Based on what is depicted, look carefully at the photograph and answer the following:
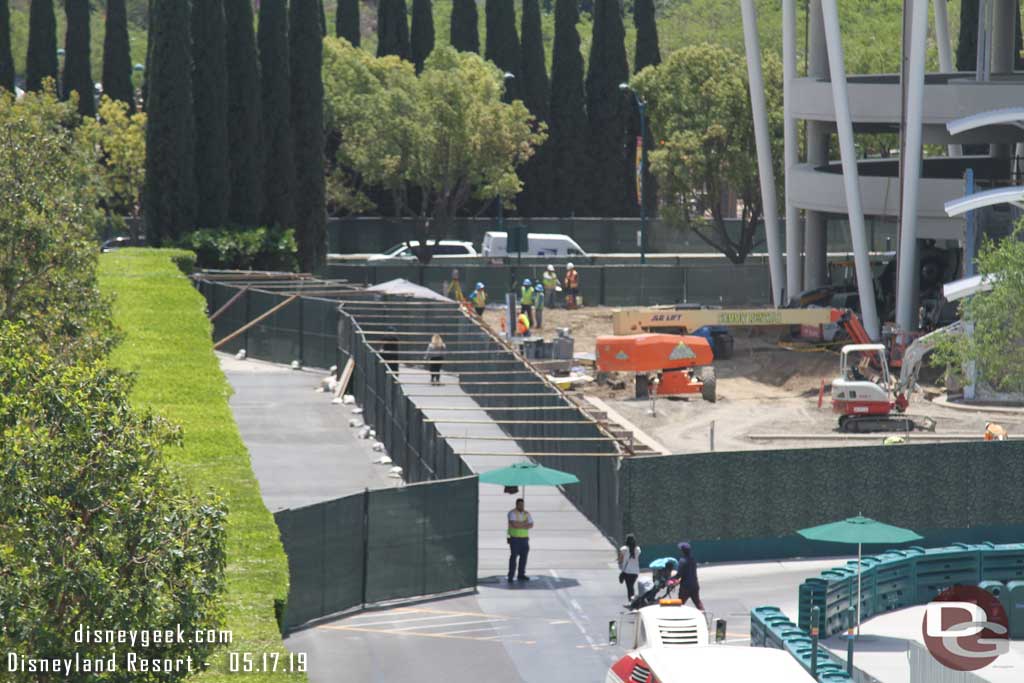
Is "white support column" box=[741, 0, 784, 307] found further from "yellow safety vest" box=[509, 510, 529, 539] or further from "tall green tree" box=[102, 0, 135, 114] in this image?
"yellow safety vest" box=[509, 510, 529, 539]

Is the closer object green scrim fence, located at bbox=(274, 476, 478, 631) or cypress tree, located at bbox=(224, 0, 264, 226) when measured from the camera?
green scrim fence, located at bbox=(274, 476, 478, 631)

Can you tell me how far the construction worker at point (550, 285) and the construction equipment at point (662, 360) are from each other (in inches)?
750

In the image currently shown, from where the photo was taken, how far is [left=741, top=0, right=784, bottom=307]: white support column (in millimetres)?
64312

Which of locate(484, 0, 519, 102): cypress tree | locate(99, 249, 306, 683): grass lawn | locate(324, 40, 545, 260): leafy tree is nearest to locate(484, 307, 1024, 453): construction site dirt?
locate(99, 249, 306, 683): grass lawn

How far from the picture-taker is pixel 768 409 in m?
48.8

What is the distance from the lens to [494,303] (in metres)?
72.2

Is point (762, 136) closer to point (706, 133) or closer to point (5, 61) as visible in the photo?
point (706, 133)

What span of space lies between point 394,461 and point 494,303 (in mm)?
34519

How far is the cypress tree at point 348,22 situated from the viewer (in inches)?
4008

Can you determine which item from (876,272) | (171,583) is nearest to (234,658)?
(171,583)

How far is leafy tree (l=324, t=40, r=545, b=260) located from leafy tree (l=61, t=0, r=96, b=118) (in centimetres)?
1281

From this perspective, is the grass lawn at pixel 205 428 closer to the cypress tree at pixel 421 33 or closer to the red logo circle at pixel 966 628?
the red logo circle at pixel 966 628

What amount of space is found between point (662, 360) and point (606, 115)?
50.2 m

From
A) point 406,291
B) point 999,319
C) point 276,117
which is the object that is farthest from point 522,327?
point 276,117
